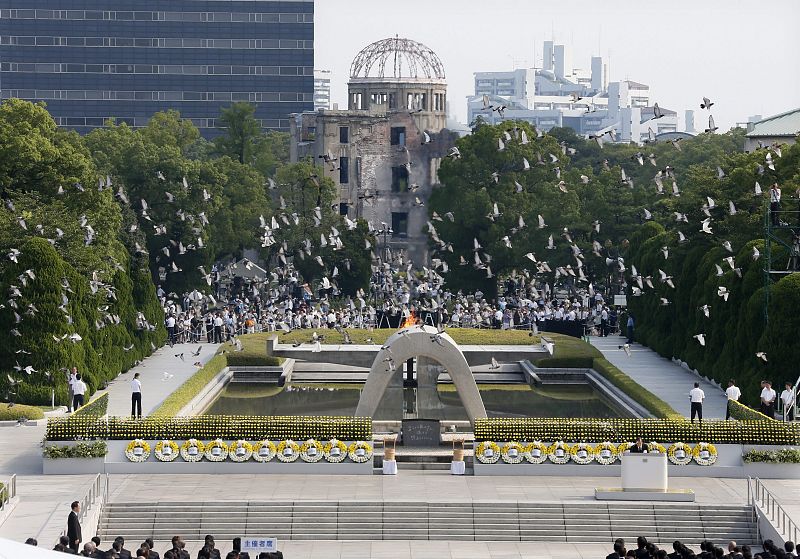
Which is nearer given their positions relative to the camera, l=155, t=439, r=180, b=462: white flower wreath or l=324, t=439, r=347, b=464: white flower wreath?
l=155, t=439, r=180, b=462: white flower wreath

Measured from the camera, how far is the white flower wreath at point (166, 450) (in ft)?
157

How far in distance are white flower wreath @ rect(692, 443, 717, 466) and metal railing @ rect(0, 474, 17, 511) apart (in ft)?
57.7

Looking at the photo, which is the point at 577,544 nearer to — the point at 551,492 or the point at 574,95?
the point at 551,492

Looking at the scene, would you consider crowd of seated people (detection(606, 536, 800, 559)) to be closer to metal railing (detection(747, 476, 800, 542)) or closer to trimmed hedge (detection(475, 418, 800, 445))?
metal railing (detection(747, 476, 800, 542))

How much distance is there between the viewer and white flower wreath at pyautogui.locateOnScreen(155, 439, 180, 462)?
1886 inches

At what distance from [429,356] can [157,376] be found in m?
17.5

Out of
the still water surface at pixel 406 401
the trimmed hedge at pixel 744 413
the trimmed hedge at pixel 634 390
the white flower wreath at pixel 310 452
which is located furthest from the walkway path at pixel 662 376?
the white flower wreath at pixel 310 452

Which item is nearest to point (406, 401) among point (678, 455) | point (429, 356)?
point (429, 356)

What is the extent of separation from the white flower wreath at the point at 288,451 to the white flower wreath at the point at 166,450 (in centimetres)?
274

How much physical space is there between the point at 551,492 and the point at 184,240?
53132mm

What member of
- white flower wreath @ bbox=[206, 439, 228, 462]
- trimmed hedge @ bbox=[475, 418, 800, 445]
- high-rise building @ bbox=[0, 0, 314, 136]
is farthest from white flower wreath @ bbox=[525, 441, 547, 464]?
high-rise building @ bbox=[0, 0, 314, 136]

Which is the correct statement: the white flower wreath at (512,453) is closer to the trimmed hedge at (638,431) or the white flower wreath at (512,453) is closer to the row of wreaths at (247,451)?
the trimmed hedge at (638,431)

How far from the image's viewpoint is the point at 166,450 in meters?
47.9

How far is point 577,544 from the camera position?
42062 mm
